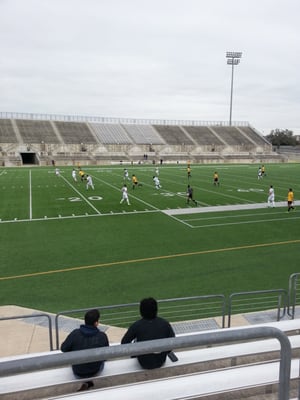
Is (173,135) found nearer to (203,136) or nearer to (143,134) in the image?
(143,134)

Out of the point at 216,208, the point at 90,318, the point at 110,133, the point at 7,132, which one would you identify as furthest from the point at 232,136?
the point at 90,318

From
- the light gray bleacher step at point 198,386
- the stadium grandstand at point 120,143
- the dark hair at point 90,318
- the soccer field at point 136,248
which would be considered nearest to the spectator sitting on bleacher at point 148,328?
the dark hair at point 90,318

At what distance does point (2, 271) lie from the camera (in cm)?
1095

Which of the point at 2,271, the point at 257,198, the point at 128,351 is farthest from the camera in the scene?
the point at 257,198

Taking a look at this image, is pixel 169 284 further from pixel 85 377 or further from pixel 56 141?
pixel 56 141

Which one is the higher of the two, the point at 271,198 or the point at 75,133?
the point at 75,133

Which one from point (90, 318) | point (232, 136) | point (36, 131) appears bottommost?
point (90, 318)

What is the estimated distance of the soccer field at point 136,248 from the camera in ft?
31.3

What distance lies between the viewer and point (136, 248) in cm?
1334

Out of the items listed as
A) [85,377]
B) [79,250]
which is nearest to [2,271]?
[79,250]

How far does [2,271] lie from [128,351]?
32.5ft

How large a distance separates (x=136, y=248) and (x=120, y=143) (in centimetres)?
6140

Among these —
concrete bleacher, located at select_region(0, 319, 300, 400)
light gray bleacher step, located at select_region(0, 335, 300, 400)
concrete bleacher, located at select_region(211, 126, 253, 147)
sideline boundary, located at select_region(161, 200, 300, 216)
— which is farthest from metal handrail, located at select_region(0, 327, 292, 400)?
concrete bleacher, located at select_region(211, 126, 253, 147)

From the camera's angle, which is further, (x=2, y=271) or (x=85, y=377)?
(x=2, y=271)
